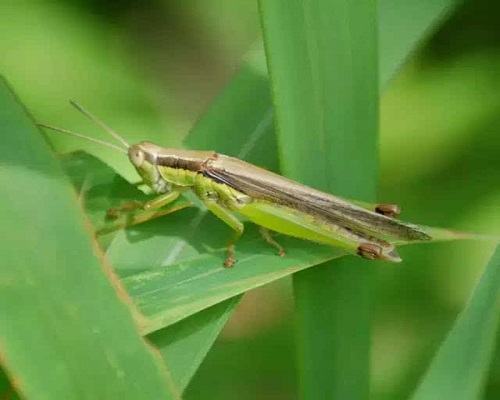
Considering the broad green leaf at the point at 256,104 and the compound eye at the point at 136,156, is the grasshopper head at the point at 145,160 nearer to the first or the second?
the compound eye at the point at 136,156

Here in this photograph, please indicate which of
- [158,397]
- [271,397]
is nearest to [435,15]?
[158,397]

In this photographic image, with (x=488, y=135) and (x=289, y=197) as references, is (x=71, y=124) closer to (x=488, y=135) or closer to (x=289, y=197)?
(x=289, y=197)

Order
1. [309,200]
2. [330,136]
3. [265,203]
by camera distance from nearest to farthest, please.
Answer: [330,136] → [309,200] → [265,203]

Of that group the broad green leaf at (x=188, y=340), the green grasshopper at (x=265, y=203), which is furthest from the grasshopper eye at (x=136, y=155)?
the broad green leaf at (x=188, y=340)

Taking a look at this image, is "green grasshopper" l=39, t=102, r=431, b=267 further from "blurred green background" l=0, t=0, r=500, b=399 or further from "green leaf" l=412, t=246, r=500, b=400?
"blurred green background" l=0, t=0, r=500, b=399

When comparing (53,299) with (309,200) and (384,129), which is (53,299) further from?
(384,129)

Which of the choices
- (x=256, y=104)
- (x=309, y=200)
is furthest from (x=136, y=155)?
(x=309, y=200)

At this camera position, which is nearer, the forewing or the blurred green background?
the forewing

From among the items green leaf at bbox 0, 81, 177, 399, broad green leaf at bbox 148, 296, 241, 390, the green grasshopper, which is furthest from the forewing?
green leaf at bbox 0, 81, 177, 399
